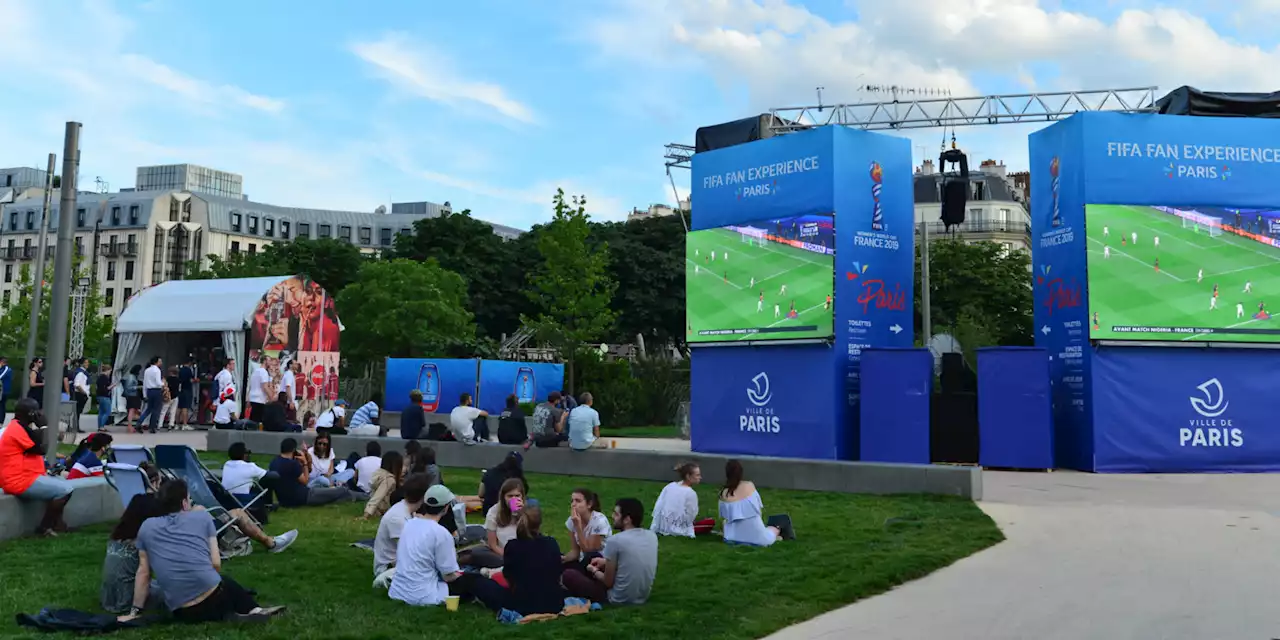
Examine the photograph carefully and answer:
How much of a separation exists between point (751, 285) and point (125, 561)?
1574 cm

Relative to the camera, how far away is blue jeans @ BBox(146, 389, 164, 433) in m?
23.4

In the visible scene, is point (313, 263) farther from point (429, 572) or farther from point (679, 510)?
point (429, 572)

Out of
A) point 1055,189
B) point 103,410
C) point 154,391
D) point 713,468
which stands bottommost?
point 713,468

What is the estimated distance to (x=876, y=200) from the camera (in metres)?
21.0

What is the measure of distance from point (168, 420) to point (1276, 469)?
24.9 m

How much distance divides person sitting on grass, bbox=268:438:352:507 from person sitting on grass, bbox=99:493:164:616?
5.09 metres

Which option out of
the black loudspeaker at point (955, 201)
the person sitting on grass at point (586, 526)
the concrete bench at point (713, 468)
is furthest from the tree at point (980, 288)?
the person sitting on grass at point (586, 526)

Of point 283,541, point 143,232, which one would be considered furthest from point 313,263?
point 283,541

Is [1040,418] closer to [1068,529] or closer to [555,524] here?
[1068,529]

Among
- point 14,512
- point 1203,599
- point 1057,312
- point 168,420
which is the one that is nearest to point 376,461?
point 14,512

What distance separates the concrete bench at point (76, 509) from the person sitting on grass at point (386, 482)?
2.73 metres

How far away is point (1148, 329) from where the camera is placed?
1886 cm

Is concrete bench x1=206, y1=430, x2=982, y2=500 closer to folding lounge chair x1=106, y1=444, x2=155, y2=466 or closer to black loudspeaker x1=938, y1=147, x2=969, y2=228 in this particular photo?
folding lounge chair x1=106, y1=444, x2=155, y2=466

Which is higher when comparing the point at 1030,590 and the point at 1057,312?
Answer: the point at 1057,312
